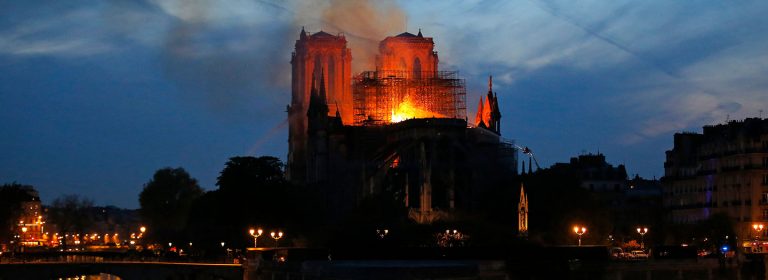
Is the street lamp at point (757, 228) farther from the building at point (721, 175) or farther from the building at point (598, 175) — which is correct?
the building at point (598, 175)

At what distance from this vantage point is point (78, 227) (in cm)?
18525

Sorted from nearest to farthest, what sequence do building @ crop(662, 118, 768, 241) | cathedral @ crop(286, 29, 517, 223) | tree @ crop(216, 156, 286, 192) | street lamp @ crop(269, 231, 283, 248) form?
building @ crop(662, 118, 768, 241) < street lamp @ crop(269, 231, 283, 248) < tree @ crop(216, 156, 286, 192) < cathedral @ crop(286, 29, 517, 223)

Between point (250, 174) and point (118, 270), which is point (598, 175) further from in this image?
point (118, 270)

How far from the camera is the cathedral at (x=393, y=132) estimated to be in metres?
115

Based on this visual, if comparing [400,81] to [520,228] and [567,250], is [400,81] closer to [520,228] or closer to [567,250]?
[520,228]

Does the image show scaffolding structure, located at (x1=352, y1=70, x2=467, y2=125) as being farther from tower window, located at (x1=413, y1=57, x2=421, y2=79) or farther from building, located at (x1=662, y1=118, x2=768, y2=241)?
building, located at (x1=662, y1=118, x2=768, y2=241)

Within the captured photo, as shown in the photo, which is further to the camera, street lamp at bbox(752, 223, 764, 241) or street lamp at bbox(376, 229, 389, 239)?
street lamp at bbox(752, 223, 764, 241)

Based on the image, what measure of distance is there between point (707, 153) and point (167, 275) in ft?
138

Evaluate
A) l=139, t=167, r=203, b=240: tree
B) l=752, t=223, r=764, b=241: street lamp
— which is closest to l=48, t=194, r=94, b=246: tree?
l=139, t=167, r=203, b=240: tree

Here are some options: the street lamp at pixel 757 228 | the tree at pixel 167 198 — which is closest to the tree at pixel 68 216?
the tree at pixel 167 198

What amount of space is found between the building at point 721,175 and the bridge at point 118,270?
38.0 metres

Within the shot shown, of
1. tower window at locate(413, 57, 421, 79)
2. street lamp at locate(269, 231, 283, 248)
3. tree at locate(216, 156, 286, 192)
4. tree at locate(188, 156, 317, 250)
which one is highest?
tower window at locate(413, 57, 421, 79)

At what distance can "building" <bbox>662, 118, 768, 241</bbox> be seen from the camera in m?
91.8

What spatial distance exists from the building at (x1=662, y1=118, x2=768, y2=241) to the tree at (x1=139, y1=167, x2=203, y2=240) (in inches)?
2354
